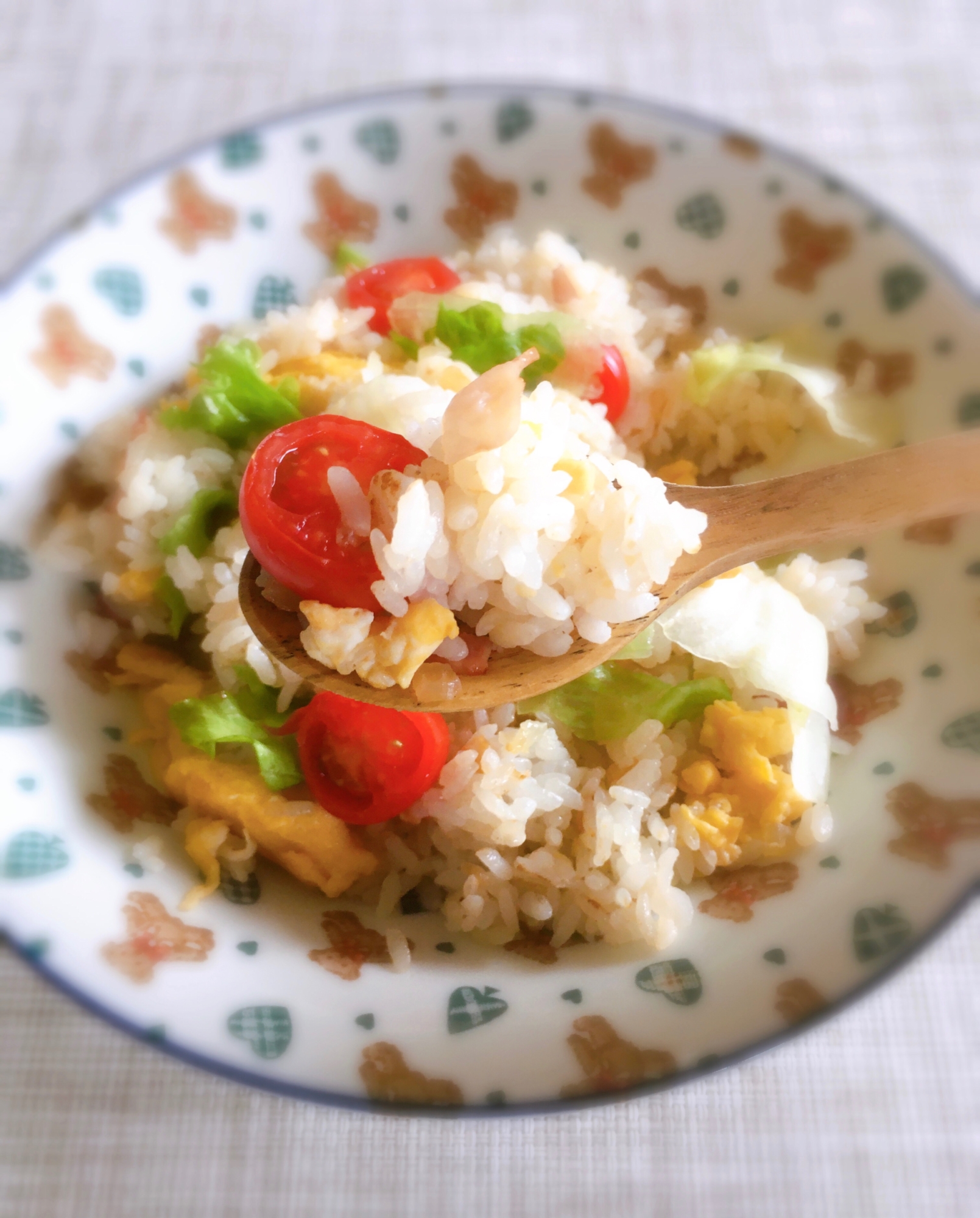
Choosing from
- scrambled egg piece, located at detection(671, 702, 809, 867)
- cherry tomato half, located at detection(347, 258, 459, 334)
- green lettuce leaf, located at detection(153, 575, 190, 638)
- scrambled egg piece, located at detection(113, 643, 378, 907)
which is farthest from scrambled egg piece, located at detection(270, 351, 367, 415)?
scrambled egg piece, located at detection(671, 702, 809, 867)

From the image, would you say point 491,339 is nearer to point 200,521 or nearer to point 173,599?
point 200,521

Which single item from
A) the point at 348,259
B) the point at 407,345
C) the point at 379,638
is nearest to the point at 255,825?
the point at 379,638

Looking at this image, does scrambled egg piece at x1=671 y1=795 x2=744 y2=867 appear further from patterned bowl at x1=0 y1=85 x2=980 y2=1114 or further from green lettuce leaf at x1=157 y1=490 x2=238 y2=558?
green lettuce leaf at x1=157 y1=490 x2=238 y2=558

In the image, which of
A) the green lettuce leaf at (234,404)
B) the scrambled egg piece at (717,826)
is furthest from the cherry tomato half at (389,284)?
the scrambled egg piece at (717,826)

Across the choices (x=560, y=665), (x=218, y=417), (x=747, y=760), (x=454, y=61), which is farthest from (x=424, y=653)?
(x=454, y=61)

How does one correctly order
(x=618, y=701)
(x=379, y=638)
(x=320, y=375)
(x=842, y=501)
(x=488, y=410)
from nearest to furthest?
(x=488, y=410) < (x=379, y=638) < (x=842, y=501) < (x=618, y=701) < (x=320, y=375)

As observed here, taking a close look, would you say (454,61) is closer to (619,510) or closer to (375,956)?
(619,510)

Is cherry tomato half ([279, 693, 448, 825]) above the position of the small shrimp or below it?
below
